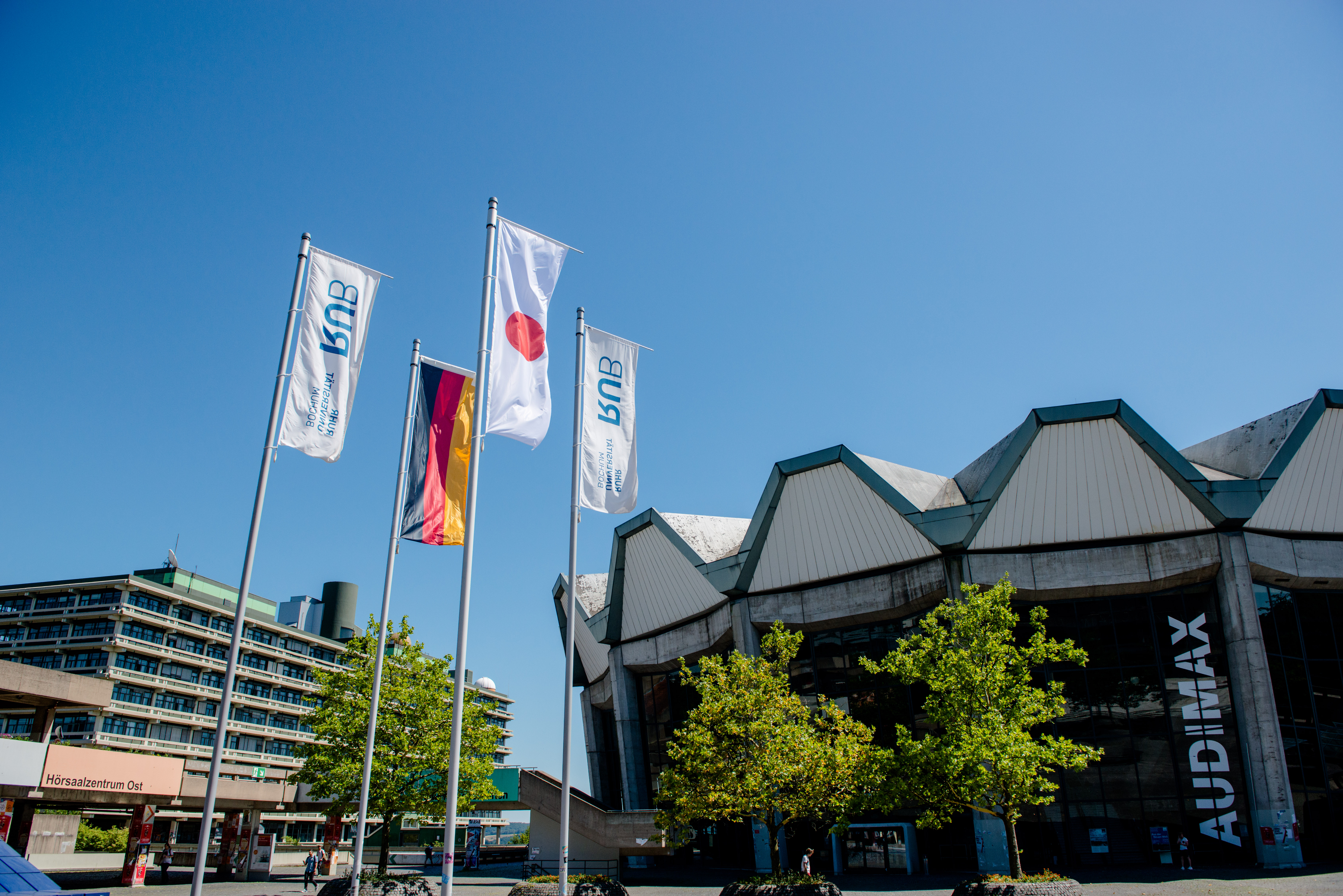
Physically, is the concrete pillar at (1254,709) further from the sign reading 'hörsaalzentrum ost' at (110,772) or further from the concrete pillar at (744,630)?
the sign reading 'hörsaalzentrum ost' at (110,772)

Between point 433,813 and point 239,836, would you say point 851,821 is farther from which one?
point 239,836

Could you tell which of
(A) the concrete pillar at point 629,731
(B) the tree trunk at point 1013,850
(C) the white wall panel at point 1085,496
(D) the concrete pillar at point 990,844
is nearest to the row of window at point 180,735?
(A) the concrete pillar at point 629,731

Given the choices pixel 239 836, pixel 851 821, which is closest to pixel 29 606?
pixel 239 836

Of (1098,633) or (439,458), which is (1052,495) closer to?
(1098,633)

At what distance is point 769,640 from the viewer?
2812 cm

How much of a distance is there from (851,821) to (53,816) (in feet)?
158

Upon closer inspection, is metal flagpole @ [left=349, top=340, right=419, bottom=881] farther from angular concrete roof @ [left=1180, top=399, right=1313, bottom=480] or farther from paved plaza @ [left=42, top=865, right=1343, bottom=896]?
angular concrete roof @ [left=1180, top=399, right=1313, bottom=480]

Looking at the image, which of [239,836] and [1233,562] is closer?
[1233,562]

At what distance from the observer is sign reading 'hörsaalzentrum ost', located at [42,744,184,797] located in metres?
27.3

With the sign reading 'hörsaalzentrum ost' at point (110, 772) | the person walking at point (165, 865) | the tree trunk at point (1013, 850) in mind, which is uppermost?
the sign reading 'hörsaalzentrum ost' at point (110, 772)

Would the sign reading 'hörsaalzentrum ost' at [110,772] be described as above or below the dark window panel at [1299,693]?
below

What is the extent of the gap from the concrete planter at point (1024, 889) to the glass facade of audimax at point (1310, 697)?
48.3 feet

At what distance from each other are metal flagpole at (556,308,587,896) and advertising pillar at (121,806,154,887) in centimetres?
2255

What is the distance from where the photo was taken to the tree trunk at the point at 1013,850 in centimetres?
2177
